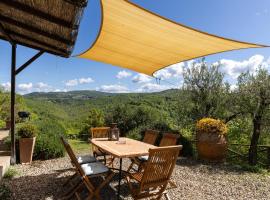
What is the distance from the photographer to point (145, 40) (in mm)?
4672

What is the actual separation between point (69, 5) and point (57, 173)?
11.8 feet

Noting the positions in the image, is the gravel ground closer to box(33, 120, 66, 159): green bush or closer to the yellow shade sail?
box(33, 120, 66, 159): green bush

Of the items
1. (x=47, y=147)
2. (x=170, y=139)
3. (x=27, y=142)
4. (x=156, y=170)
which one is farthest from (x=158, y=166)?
(x=47, y=147)

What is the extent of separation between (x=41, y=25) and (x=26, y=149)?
322cm

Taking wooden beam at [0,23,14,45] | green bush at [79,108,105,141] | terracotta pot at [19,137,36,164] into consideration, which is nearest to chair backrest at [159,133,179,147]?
terracotta pot at [19,137,36,164]

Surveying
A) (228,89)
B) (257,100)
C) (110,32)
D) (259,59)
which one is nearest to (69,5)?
(110,32)

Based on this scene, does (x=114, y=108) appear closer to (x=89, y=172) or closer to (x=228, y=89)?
(x=228, y=89)

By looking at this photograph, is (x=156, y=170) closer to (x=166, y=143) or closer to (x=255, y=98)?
(x=166, y=143)

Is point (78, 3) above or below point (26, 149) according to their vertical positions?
above

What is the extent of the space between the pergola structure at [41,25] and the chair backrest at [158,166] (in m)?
2.35

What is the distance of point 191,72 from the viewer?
9.82 m

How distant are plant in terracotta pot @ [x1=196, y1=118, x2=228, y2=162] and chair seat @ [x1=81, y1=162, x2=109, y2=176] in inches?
136

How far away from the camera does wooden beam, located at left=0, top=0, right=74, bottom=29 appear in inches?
160

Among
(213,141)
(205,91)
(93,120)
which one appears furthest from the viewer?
(93,120)
